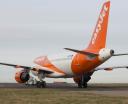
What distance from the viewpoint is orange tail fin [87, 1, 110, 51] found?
48062 millimetres

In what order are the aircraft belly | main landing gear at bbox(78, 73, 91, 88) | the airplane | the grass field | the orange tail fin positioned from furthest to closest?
main landing gear at bbox(78, 73, 91, 88) < the aircraft belly < the orange tail fin < the airplane < the grass field

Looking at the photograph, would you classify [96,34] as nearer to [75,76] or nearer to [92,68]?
[92,68]

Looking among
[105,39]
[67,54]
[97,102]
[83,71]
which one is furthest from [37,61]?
[97,102]

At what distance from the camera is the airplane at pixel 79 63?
47531 millimetres

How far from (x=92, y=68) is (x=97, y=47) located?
3.10 meters

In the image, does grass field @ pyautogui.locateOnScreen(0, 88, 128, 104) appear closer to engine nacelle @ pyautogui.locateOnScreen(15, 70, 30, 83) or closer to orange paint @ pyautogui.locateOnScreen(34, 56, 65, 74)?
orange paint @ pyautogui.locateOnScreen(34, 56, 65, 74)

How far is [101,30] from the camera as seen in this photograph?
159 ft

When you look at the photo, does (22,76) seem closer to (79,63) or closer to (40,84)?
(40,84)

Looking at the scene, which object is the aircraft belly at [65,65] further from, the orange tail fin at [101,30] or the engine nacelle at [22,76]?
the orange tail fin at [101,30]

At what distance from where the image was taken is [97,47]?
4841 centimetres

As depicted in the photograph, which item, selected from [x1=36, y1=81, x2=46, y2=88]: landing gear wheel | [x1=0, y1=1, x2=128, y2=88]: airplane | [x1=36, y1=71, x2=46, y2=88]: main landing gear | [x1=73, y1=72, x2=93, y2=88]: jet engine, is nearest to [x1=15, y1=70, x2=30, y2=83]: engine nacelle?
[x1=0, y1=1, x2=128, y2=88]: airplane

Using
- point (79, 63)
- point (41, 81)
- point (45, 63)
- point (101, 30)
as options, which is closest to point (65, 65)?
point (79, 63)

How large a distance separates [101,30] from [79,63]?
17.6 ft

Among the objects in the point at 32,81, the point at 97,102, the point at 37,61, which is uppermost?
the point at 37,61
